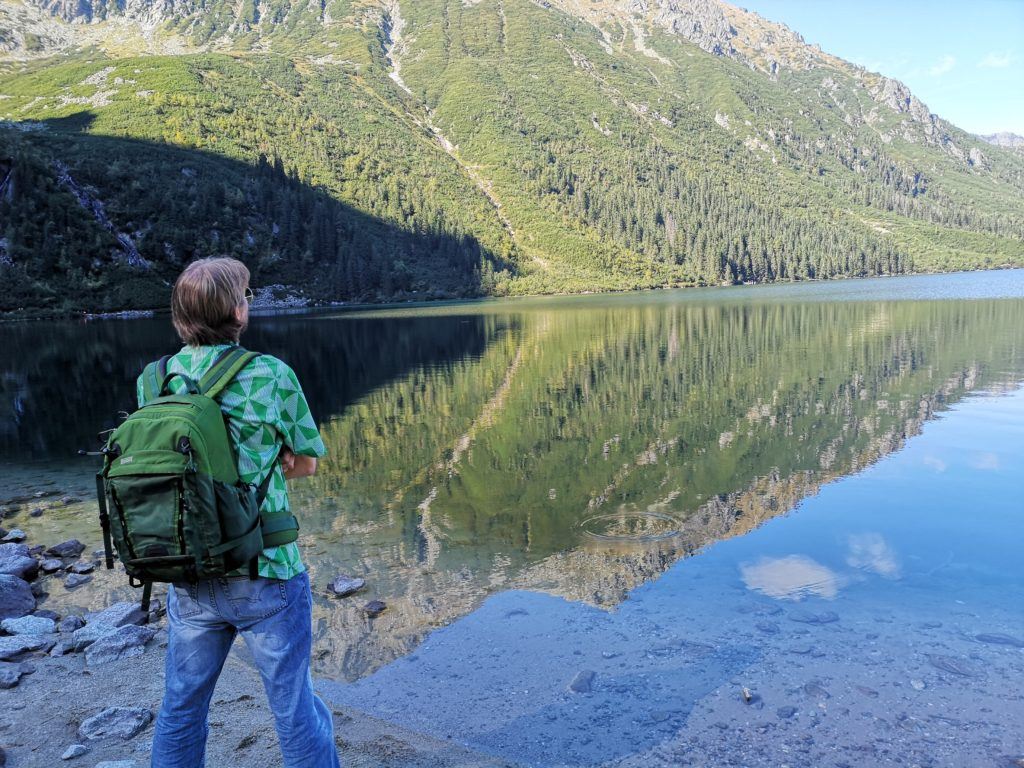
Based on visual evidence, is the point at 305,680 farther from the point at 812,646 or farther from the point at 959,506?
the point at 959,506

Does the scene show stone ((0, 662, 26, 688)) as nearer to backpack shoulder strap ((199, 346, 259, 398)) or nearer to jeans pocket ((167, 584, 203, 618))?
jeans pocket ((167, 584, 203, 618))

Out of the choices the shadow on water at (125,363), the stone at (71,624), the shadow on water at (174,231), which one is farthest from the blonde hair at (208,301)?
the shadow on water at (174,231)

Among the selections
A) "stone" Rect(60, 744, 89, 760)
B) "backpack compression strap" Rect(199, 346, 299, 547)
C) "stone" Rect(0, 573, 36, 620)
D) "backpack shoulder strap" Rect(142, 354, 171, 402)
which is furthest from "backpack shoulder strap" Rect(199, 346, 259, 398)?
"stone" Rect(0, 573, 36, 620)

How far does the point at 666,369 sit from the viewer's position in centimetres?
3031

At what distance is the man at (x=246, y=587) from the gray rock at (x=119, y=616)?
15.8 ft


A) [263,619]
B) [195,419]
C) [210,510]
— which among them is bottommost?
[263,619]

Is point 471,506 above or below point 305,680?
below

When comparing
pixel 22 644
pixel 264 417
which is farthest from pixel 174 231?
pixel 264 417

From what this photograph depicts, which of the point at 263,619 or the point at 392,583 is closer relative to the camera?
the point at 263,619

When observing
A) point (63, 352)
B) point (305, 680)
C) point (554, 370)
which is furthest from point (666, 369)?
point (63, 352)

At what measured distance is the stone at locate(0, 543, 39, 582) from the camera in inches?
388

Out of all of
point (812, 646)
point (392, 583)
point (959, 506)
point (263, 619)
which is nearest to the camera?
point (263, 619)

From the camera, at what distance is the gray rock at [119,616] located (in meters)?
8.08

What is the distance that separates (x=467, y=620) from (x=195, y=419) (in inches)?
228
